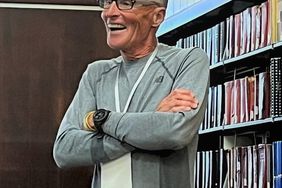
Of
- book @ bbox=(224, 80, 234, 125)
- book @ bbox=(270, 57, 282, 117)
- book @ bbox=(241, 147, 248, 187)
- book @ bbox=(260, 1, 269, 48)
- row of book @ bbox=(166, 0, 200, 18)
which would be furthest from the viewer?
row of book @ bbox=(166, 0, 200, 18)

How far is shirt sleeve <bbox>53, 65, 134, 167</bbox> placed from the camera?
1.64 m

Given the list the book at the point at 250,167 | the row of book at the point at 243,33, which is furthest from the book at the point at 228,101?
the book at the point at 250,167

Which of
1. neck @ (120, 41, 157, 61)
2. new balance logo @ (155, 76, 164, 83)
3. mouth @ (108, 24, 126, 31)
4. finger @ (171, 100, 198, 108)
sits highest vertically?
mouth @ (108, 24, 126, 31)

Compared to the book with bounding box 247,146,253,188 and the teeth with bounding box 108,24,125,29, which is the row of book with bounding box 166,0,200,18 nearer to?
the book with bounding box 247,146,253,188

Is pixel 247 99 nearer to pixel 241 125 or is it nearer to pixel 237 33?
pixel 241 125

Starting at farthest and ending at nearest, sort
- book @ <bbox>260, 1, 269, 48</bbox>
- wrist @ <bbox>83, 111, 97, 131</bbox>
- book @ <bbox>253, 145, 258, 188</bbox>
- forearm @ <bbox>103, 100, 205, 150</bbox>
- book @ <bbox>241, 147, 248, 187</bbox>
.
→ book @ <bbox>241, 147, 248, 187</bbox> < book @ <bbox>253, 145, 258, 188</bbox> < book @ <bbox>260, 1, 269, 48</bbox> < wrist @ <bbox>83, 111, 97, 131</bbox> < forearm @ <bbox>103, 100, 205, 150</bbox>

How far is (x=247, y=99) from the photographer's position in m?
3.22

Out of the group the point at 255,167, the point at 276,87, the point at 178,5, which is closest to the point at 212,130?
the point at 255,167

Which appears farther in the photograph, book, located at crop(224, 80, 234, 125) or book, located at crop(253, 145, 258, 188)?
book, located at crop(224, 80, 234, 125)

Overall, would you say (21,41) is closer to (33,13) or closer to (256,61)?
(33,13)

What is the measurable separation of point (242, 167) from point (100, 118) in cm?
177

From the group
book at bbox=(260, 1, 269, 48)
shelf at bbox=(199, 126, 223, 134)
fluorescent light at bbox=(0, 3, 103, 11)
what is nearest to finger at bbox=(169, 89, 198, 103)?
fluorescent light at bbox=(0, 3, 103, 11)

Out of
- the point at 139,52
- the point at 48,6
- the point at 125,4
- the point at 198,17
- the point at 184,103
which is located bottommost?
the point at 184,103

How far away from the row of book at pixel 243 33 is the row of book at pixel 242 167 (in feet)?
1.59
